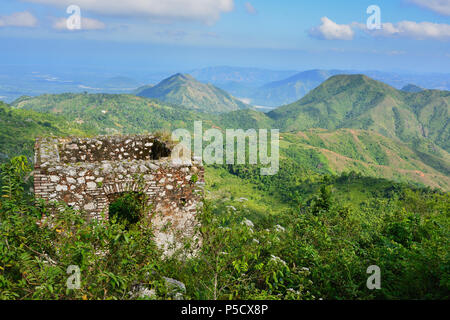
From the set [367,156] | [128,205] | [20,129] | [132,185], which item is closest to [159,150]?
[132,185]

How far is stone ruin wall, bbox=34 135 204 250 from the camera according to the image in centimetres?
630

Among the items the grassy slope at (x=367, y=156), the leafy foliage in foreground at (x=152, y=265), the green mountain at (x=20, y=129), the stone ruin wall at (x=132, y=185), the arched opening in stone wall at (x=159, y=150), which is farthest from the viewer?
the grassy slope at (x=367, y=156)

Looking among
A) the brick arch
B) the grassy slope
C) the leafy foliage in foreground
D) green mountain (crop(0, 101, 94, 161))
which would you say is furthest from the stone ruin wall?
the grassy slope

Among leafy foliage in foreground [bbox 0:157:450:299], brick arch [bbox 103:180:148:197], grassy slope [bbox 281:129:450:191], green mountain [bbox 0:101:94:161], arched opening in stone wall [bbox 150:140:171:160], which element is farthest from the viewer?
grassy slope [bbox 281:129:450:191]

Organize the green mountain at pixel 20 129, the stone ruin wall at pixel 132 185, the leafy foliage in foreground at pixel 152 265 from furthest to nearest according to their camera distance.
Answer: the green mountain at pixel 20 129
the stone ruin wall at pixel 132 185
the leafy foliage in foreground at pixel 152 265

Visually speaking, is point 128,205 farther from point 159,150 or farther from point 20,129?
point 20,129

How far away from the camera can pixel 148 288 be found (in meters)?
4.48

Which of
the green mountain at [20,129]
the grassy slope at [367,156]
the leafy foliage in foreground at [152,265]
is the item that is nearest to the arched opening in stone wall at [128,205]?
the leafy foliage in foreground at [152,265]

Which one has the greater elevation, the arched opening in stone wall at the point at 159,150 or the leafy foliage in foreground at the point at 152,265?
the arched opening in stone wall at the point at 159,150

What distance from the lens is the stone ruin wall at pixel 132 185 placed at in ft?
20.7

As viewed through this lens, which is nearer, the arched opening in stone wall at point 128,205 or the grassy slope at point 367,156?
the arched opening in stone wall at point 128,205

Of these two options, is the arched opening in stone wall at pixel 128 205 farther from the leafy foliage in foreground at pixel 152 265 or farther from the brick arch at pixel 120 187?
the leafy foliage in foreground at pixel 152 265

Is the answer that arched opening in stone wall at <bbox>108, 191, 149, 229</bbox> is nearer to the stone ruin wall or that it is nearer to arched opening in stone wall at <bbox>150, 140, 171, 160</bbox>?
the stone ruin wall

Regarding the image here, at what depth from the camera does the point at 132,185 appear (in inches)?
263
